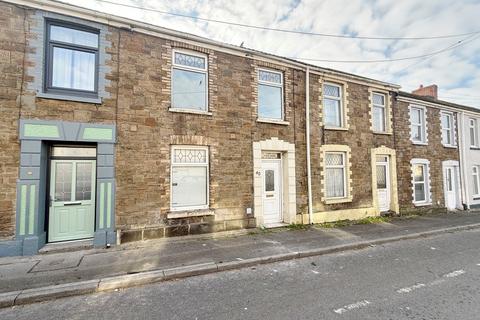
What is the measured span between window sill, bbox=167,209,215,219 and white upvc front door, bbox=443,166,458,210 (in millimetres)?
→ 12958

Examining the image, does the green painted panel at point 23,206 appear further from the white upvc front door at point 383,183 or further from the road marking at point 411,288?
the white upvc front door at point 383,183

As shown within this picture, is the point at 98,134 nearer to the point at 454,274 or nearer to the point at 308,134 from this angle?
the point at 308,134

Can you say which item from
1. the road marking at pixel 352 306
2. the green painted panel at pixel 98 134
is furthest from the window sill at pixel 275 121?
the road marking at pixel 352 306

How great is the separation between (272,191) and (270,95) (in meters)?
3.52

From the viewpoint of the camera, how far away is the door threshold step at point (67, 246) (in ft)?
20.9

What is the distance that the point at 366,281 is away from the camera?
4.94 metres

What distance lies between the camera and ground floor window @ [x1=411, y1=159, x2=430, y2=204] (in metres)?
12.9

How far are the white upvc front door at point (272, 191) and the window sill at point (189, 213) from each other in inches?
88.1

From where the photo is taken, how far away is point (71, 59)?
7.07 metres

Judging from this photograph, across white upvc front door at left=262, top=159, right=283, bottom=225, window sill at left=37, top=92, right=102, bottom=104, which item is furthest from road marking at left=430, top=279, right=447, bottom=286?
window sill at left=37, top=92, right=102, bottom=104

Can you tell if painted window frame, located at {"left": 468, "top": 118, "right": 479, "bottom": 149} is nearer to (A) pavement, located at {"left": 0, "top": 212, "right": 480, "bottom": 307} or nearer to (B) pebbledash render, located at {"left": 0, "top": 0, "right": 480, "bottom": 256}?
(B) pebbledash render, located at {"left": 0, "top": 0, "right": 480, "bottom": 256}

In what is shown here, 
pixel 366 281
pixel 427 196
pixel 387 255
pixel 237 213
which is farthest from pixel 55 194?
pixel 427 196

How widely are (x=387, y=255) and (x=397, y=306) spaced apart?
292 centimetres

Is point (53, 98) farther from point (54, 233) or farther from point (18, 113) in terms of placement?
point (54, 233)
